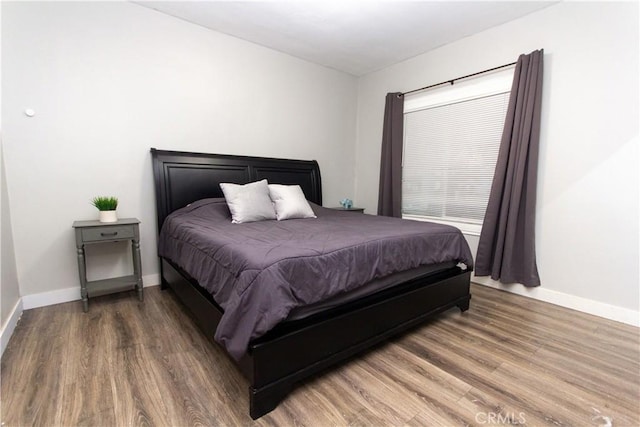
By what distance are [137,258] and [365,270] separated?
202 cm

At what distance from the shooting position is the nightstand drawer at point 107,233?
2311 mm

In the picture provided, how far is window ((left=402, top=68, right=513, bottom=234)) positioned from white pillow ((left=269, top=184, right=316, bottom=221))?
164 centimetres

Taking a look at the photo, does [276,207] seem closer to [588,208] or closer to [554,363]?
[554,363]

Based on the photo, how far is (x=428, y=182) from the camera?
3.71 metres

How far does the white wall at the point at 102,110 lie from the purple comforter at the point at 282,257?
2.49ft

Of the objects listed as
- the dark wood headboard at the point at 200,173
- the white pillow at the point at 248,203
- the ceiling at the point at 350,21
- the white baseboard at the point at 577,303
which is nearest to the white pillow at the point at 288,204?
the white pillow at the point at 248,203

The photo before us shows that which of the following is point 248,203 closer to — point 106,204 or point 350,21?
point 106,204

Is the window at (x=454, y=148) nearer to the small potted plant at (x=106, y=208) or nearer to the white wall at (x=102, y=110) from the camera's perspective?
the white wall at (x=102, y=110)

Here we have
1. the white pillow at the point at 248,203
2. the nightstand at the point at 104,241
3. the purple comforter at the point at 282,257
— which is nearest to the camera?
the purple comforter at the point at 282,257

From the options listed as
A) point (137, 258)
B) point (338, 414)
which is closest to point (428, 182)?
point (338, 414)

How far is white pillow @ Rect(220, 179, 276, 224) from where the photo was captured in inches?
102

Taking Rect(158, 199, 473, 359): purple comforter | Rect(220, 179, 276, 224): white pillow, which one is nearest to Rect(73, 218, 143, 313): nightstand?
Rect(158, 199, 473, 359): purple comforter

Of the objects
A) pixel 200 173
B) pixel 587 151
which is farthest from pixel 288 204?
pixel 587 151

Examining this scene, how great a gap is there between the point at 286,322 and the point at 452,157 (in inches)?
114
